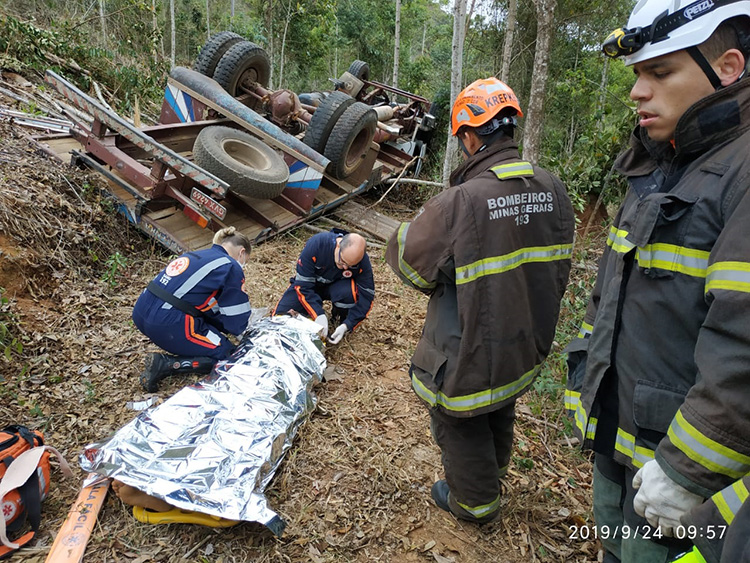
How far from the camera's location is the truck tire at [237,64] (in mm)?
6051

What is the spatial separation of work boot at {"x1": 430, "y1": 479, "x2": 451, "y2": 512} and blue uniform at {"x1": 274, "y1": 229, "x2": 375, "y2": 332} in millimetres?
1633

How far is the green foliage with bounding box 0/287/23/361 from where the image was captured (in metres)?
3.12

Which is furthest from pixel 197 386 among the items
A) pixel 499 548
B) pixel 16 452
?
pixel 499 548

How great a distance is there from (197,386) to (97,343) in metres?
1.39

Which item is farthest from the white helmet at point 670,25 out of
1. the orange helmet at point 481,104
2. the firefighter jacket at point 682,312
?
the orange helmet at point 481,104

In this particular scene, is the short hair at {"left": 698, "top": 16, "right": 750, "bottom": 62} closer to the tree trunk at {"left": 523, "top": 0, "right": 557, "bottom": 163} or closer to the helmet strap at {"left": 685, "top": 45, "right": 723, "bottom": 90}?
the helmet strap at {"left": 685, "top": 45, "right": 723, "bottom": 90}

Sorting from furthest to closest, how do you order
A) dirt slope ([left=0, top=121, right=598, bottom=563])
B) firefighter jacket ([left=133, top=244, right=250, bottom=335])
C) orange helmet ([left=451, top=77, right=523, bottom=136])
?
firefighter jacket ([left=133, top=244, right=250, bottom=335])
dirt slope ([left=0, top=121, right=598, bottom=563])
orange helmet ([left=451, top=77, right=523, bottom=136])

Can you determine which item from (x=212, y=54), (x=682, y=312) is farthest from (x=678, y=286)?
(x=212, y=54)

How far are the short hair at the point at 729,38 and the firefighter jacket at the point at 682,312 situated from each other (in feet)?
0.37

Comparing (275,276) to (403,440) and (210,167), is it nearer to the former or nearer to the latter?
(210,167)

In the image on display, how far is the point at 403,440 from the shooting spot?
2893 mm

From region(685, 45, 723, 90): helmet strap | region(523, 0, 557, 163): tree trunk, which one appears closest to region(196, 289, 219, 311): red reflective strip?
region(685, 45, 723, 90): helmet strap

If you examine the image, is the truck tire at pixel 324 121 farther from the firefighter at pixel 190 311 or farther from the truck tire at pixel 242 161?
the firefighter at pixel 190 311
